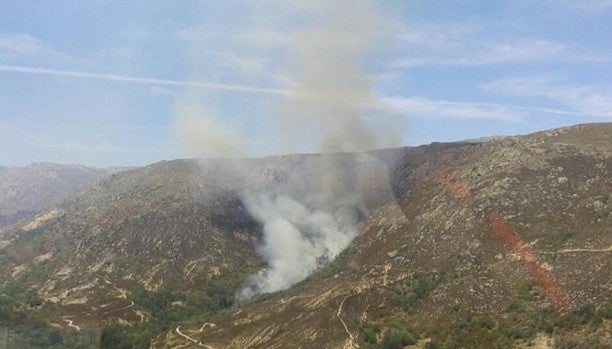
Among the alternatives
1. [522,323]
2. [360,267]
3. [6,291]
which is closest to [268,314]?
[360,267]

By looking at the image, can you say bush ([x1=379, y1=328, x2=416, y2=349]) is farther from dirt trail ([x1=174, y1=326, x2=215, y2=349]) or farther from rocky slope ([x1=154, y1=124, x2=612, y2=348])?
dirt trail ([x1=174, y1=326, x2=215, y2=349])

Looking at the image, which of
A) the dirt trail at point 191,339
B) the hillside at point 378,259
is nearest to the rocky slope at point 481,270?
the hillside at point 378,259

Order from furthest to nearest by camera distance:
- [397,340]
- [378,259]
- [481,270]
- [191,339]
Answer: [378,259] < [191,339] < [481,270] < [397,340]

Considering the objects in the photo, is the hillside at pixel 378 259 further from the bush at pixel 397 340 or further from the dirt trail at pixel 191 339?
the dirt trail at pixel 191 339

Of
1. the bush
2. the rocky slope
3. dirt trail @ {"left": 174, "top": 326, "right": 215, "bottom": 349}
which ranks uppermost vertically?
the rocky slope

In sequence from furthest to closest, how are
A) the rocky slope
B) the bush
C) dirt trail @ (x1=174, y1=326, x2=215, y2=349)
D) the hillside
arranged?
1. dirt trail @ (x1=174, y1=326, x2=215, y2=349)
2. the hillside
3. the bush
4. the rocky slope

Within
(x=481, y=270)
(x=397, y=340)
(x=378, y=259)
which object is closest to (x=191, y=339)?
(x=378, y=259)

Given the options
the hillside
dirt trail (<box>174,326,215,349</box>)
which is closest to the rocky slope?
the hillside

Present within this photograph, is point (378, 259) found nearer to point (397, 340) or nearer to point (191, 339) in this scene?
point (397, 340)

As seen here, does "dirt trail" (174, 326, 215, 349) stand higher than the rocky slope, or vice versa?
the rocky slope
